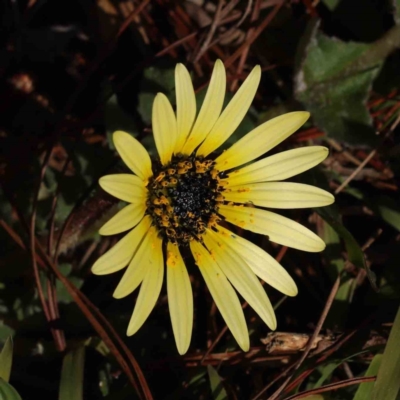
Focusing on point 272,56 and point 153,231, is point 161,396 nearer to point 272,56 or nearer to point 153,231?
point 153,231

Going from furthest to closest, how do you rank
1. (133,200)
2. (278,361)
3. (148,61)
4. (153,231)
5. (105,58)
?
(105,58) < (148,61) < (278,361) < (153,231) < (133,200)

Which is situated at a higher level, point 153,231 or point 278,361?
point 153,231

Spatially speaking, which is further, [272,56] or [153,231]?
[272,56]

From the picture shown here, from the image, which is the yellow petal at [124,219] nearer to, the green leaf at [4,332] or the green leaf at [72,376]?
the green leaf at [72,376]

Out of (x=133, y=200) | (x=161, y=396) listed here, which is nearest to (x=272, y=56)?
(x=133, y=200)

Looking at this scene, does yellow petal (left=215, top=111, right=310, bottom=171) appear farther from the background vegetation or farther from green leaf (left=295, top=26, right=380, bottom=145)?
green leaf (left=295, top=26, right=380, bottom=145)

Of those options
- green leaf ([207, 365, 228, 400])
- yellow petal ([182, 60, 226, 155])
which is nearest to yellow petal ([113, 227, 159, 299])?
yellow petal ([182, 60, 226, 155])

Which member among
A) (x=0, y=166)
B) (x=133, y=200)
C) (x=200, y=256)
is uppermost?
(x=0, y=166)

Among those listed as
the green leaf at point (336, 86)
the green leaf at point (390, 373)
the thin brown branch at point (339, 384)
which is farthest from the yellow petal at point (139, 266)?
the green leaf at point (336, 86)
